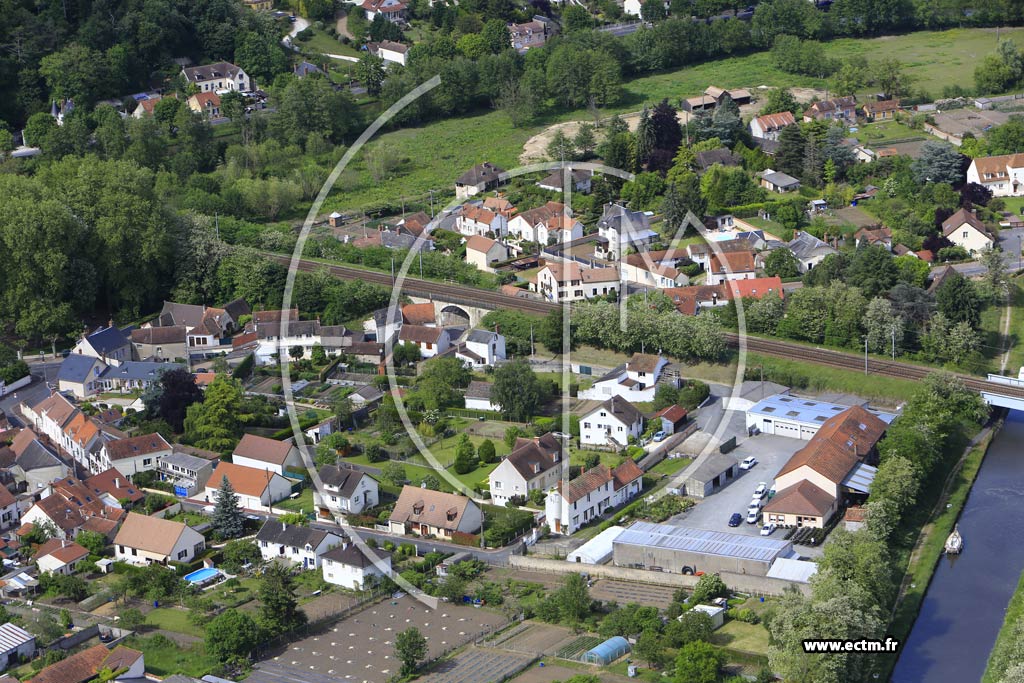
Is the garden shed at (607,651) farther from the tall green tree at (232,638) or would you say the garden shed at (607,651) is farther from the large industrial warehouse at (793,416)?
the large industrial warehouse at (793,416)

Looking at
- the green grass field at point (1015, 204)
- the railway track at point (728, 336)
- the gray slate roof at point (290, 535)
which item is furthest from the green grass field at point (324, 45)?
the gray slate roof at point (290, 535)

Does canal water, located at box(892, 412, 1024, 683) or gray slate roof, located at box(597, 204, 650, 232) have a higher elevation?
gray slate roof, located at box(597, 204, 650, 232)

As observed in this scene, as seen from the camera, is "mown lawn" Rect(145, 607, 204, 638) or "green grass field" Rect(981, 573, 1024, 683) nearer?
"green grass field" Rect(981, 573, 1024, 683)

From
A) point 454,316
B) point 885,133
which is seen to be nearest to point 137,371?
point 454,316

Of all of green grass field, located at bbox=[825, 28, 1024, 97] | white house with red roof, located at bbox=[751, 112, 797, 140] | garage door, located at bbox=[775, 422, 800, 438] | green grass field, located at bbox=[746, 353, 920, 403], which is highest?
green grass field, located at bbox=[825, 28, 1024, 97]

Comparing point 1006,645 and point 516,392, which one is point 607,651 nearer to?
point 1006,645

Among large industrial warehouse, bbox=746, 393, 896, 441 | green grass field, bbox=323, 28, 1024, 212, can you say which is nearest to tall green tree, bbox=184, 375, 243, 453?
large industrial warehouse, bbox=746, 393, 896, 441

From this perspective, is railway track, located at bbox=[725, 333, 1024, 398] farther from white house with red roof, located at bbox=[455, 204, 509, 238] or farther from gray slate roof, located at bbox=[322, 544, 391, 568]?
gray slate roof, located at bbox=[322, 544, 391, 568]

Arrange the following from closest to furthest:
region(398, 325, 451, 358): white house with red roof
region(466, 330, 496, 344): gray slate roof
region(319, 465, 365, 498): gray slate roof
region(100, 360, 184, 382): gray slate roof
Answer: region(319, 465, 365, 498): gray slate roof → region(100, 360, 184, 382): gray slate roof → region(466, 330, 496, 344): gray slate roof → region(398, 325, 451, 358): white house with red roof
